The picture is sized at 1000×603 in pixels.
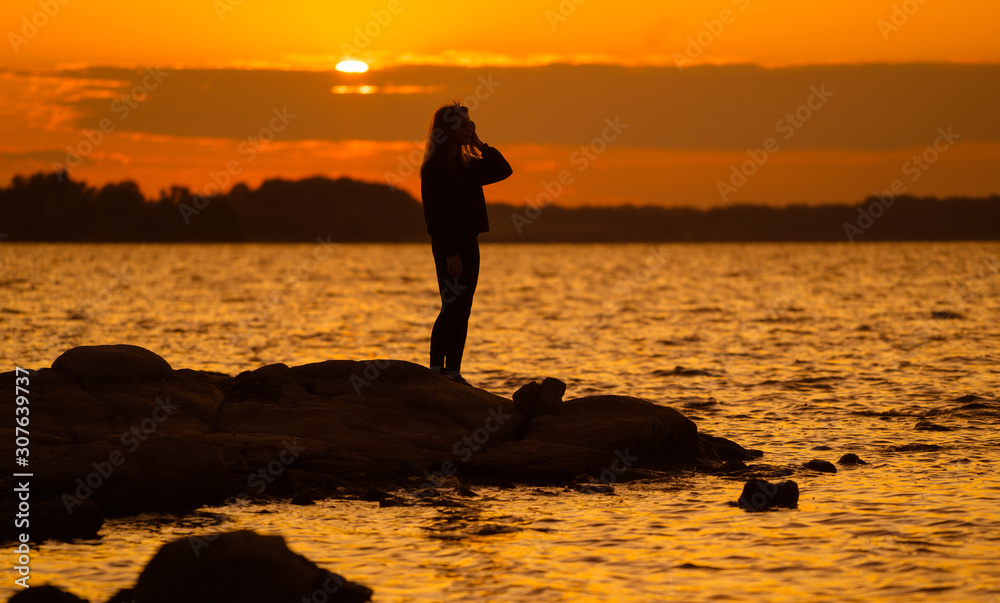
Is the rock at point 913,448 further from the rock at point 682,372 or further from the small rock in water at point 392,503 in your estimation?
the rock at point 682,372

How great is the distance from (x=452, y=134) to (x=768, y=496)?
16.5 ft

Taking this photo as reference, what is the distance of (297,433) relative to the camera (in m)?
11.9

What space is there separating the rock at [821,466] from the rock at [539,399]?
2964 mm

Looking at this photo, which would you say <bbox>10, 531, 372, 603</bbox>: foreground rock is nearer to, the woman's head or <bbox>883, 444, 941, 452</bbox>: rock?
the woman's head

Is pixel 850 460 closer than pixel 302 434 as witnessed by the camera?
No

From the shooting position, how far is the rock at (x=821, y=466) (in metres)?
11.8

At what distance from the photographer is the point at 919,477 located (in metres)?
11.4

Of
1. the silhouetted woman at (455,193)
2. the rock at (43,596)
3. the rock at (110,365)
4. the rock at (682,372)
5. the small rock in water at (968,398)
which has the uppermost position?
the silhouetted woman at (455,193)

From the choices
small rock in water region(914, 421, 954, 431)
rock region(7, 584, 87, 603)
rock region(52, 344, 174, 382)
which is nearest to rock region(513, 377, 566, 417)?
rock region(52, 344, 174, 382)

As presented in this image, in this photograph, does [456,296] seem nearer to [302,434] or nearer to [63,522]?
[302,434]

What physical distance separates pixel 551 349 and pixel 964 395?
12073 millimetres

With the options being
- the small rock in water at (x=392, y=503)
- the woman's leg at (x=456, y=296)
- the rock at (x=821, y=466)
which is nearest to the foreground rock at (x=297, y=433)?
the small rock in water at (x=392, y=503)

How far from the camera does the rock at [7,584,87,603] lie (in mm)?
7020

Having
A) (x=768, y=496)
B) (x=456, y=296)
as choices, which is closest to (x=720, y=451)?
(x=768, y=496)
